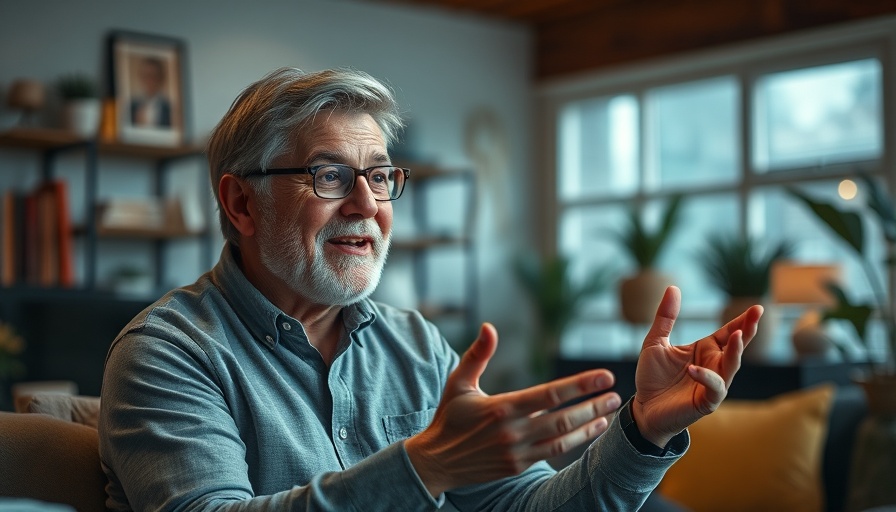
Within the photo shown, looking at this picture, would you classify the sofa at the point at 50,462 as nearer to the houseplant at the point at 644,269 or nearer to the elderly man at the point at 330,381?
the elderly man at the point at 330,381

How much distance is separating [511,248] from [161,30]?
2661 mm

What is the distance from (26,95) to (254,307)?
368 cm

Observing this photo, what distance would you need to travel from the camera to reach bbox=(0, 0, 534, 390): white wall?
16.8 ft

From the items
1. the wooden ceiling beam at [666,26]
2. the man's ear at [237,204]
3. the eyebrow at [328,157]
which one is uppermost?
the wooden ceiling beam at [666,26]

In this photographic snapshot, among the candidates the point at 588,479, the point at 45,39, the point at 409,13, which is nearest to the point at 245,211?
the point at 588,479

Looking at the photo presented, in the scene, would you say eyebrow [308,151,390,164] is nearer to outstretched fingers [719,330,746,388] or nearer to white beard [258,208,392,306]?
white beard [258,208,392,306]

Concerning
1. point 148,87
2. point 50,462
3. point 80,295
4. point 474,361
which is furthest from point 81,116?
point 474,361

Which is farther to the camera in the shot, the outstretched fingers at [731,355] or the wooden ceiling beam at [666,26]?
the wooden ceiling beam at [666,26]

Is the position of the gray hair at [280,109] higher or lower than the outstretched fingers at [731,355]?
higher

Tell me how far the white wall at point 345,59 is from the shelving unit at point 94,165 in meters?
0.08

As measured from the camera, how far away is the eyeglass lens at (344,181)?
1677 millimetres

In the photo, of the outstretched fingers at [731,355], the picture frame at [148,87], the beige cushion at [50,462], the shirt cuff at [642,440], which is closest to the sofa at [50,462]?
the beige cushion at [50,462]

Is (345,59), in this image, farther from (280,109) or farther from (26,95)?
(280,109)

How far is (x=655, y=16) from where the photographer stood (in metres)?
6.33
